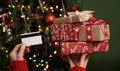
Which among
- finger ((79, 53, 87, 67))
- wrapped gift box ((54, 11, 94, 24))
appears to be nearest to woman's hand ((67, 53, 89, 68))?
finger ((79, 53, 87, 67))

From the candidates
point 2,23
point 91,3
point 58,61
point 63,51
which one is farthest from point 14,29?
point 91,3

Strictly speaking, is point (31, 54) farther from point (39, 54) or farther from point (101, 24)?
point (101, 24)

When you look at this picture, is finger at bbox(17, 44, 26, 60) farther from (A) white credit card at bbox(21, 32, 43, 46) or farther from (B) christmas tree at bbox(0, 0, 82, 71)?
(B) christmas tree at bbox(0, 0, 82, 71)

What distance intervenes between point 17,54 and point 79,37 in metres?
0.44

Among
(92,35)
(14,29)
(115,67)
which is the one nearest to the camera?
(92,35)

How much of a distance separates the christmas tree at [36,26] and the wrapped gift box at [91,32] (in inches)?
21.3

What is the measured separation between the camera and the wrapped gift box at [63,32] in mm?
2082

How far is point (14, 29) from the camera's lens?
2631mm

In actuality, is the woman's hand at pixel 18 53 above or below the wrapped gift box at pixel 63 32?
below

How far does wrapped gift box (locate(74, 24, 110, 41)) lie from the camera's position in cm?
200

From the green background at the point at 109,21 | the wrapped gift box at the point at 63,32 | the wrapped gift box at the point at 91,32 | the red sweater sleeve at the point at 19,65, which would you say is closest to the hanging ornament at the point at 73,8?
the wrapped gift box at the point at 63,32

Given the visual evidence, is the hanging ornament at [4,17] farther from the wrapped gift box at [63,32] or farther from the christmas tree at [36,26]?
the wrapped gift box at [63,32]

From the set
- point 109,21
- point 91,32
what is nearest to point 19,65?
point 91,32

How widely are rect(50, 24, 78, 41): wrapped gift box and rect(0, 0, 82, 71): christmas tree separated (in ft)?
1.06
